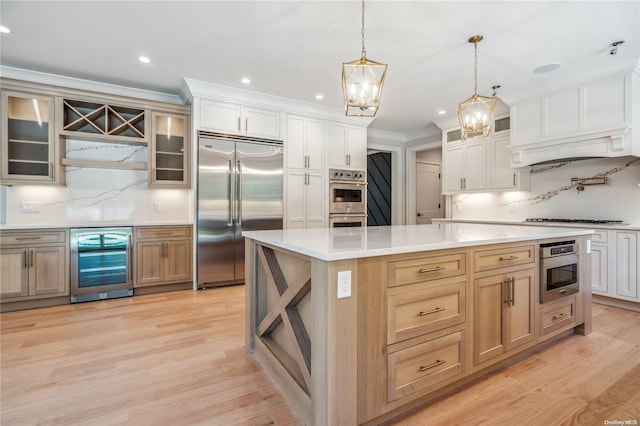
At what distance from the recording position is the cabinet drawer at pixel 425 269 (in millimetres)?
1491

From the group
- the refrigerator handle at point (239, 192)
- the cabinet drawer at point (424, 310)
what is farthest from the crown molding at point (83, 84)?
the cabinet drawer at point (424, 310)

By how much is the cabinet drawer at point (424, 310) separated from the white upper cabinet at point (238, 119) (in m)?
3.48

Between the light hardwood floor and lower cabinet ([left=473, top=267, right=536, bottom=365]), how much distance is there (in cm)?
20

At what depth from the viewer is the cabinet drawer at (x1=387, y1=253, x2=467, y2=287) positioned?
1491mm

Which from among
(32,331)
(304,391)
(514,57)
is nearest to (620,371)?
(304,391)

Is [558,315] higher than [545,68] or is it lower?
lower

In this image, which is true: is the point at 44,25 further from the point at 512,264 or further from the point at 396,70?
the point at 512,264

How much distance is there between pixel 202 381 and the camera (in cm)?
187

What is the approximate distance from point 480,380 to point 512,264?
2.50ft

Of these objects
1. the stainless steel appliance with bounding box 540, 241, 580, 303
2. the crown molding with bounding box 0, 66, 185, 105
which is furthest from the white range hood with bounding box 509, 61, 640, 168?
the crown molding with bounding box 0, 66, 185, 105

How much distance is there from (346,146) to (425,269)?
12.6 feet

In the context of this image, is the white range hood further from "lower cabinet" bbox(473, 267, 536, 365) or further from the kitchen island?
"lower cabinet" bbox(473, 267, 536, 365)

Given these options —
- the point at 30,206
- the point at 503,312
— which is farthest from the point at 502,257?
the point at 30,206

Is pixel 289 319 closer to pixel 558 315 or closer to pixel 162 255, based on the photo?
pixel 558 315
